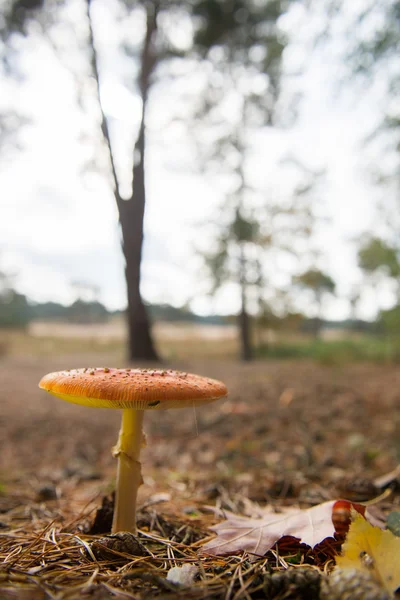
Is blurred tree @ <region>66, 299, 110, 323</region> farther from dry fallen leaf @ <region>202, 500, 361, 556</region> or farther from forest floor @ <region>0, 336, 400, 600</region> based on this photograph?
dry fallen leaf @ <region>202, 500, 361, 556</region>

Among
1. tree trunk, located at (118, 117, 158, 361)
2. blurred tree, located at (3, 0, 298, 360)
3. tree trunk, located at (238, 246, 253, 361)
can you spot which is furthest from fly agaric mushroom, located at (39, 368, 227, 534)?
tree trunk, located at (238, 246, 253, 361)

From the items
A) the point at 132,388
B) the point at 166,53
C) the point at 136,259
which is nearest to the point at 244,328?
the point at 136,259

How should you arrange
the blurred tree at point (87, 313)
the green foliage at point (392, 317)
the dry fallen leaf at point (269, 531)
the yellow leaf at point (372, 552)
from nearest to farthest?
the yellow leaf at point (372, 552) < the dry fallen leaf at point (269, 531) < the green foliage at point (392, 317) < the blurred tree at point (87, 313)

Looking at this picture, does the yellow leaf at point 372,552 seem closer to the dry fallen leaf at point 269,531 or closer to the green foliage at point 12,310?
the dry fallen leaf at point 269,531

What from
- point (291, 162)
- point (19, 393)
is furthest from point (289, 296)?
point (19, 393)

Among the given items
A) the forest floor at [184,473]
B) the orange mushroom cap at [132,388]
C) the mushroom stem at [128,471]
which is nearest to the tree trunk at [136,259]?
the forest floor at [184,473]

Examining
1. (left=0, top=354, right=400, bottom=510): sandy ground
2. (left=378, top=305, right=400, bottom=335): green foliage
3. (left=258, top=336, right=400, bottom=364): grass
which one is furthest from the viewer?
(left=258, top=336, right=400, bottom=364): grass

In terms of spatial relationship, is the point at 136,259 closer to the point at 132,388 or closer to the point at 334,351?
the point at 132,388
